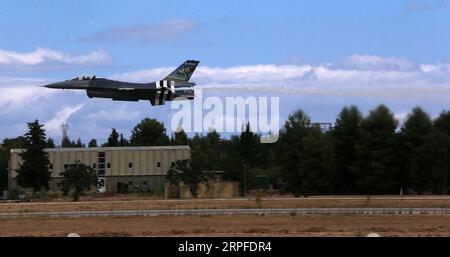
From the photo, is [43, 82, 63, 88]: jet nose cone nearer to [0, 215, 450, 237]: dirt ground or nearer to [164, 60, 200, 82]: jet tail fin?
[164, 60, 200, 82]: jet tail fin

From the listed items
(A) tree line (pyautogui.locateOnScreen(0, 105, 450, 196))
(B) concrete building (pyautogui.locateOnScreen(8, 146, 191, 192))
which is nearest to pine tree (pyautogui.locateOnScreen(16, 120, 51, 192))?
(B) concrete building (pyautogui.locateOnScreen(8, 146, 191, 192))

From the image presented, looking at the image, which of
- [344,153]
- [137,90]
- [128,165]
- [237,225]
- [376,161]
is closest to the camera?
[237,225]

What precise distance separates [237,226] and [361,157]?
4957 cm

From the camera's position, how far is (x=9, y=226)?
47.1 metres

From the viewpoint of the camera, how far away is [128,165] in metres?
126

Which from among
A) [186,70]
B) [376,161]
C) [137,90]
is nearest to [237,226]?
[137,90]

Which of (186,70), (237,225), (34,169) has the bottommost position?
(237,225)

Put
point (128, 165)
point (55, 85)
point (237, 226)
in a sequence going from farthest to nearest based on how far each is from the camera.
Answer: point (128, 165) → point (55, 85) → point (237, 226)

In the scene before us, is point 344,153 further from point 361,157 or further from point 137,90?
point 137,90

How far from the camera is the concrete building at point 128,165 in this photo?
125m

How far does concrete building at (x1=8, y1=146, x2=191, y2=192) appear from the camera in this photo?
12506cm

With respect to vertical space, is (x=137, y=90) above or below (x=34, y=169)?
above
